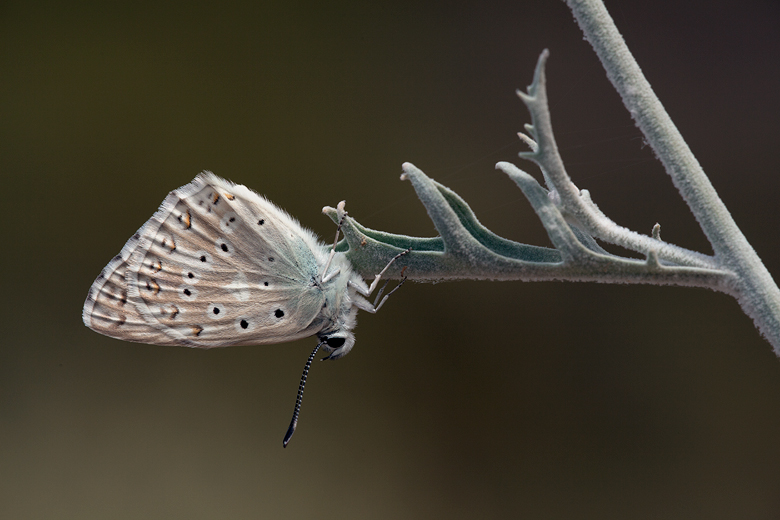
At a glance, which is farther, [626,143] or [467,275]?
[626,143]

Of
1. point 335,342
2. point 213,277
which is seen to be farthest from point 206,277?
point 335,342

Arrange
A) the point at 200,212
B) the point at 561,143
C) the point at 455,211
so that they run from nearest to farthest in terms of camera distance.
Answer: the point at 455,211 → the point at 200,212 → the point at 561,143

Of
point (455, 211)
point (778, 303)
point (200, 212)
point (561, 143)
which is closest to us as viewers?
point (778, 303)

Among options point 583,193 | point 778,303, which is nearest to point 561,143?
point 583,193

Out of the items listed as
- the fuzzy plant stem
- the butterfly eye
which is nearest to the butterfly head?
the butterfly eye

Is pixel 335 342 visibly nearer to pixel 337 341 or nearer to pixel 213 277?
pixel 337 341

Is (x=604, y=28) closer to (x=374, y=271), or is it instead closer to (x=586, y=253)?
(x=586, y=253)

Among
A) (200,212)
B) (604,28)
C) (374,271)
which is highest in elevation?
(200,212)

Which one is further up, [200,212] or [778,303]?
[200,212]
